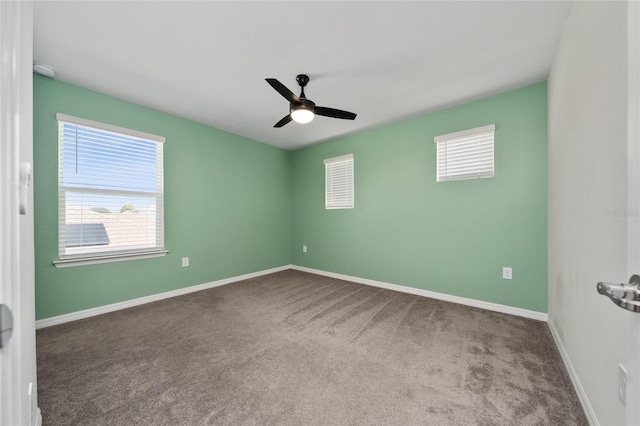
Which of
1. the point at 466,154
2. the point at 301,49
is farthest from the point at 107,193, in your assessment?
the point at 466,154

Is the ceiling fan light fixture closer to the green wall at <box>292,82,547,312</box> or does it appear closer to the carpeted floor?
the green wall at <box>292,82,547,312</box>

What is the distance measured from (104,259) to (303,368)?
2.61m

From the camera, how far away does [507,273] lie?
2.70 metres

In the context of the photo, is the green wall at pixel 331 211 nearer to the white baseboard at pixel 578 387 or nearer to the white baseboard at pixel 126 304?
the white baseboard at pixel 126 304

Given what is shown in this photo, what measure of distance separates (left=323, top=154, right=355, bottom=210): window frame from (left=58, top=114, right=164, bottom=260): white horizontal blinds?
2.56 m

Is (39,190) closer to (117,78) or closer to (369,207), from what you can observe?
(117,78)

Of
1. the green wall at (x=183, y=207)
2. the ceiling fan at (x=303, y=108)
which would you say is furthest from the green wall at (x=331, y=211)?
the ceiling fan at (x=303, y=108)

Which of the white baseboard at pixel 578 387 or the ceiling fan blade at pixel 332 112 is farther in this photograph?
the ceiling fan blade at pixel 332 112

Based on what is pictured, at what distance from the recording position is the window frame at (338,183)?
13.5 feet

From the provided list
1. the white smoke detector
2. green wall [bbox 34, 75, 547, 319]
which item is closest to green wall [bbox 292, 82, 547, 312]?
green wall [bbox 34, 75, 547, 319]

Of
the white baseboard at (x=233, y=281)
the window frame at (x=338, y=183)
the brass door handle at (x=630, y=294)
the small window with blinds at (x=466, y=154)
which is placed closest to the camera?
the brass door handle at (x=630, y=294)

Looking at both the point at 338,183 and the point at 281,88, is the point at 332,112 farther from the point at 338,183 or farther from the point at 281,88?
the point at 338,183

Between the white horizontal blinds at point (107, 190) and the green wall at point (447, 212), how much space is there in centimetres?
262

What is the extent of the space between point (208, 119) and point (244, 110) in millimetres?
695
